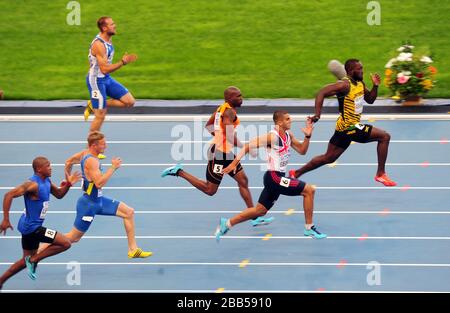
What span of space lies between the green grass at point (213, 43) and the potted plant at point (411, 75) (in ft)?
3.25

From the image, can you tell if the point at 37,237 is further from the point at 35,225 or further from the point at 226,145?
the point at 226,145

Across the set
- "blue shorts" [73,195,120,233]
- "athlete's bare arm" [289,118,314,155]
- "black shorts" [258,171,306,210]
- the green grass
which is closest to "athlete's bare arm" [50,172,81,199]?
"blue shorts" [73,195,120,233]

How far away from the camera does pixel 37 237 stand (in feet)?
43.3

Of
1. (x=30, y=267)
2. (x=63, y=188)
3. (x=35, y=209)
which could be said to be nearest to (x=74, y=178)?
(x=63, y=188)

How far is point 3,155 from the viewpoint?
18.9 m

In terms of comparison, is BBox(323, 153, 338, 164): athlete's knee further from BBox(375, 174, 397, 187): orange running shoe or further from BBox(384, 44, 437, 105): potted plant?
BBox(384, 44, 437, 105): potted plant

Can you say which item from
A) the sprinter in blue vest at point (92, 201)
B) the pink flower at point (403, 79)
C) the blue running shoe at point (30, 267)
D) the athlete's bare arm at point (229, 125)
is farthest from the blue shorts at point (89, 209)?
the pink flower at point (403, 79)

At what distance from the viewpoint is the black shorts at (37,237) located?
13.2 m

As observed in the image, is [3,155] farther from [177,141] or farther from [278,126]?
[278,126]

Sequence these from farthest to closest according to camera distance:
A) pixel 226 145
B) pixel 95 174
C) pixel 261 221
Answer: pixel 261 221 < pixel 226 145 < pixel 95 174

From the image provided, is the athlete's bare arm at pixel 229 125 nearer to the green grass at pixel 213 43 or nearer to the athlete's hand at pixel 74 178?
the athlete's hand at pixel 74 178

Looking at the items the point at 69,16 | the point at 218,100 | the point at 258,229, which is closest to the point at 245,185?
the point at 258,229

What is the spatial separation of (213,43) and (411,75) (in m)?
5.74

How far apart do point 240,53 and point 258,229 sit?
9.86 m
